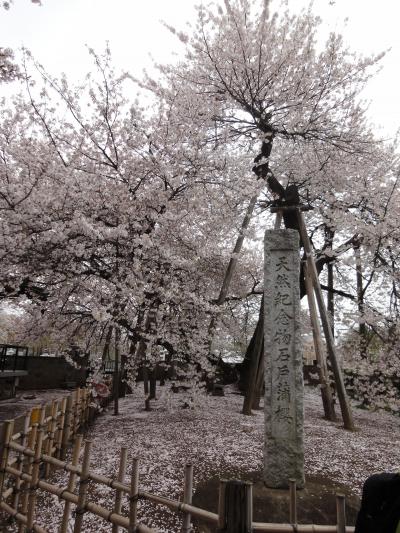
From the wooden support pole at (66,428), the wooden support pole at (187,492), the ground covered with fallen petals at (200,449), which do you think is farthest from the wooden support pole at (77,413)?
the wooden support pole at (187,492)

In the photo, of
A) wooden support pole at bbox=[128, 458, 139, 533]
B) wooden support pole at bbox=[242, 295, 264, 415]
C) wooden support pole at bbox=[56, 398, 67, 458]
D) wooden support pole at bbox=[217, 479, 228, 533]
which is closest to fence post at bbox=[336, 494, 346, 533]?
wooden support pole at bbox=[217, 479, 228, 533]

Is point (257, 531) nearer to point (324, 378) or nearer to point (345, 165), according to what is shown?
point (324, 378)

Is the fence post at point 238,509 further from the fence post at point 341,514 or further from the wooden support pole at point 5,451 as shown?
the wooden support pole at point 5,451

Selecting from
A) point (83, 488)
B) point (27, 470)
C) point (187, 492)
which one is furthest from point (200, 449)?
point (187, 492)

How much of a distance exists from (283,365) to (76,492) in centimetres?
326

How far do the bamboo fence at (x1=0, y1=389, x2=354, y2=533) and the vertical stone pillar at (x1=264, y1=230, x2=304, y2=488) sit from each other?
125 centimetres

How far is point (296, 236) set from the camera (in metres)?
5.87

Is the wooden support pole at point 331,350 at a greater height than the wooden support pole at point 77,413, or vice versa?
the wooden support pole at point 331,350

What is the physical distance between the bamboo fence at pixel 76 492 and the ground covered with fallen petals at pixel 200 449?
56 cm

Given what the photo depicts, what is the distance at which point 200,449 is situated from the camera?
263 inches

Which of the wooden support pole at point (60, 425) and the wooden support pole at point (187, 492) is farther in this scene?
the wooden support pole at point (60, 425)

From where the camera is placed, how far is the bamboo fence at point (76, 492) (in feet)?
7.20

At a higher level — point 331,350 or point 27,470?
→ point 331,350

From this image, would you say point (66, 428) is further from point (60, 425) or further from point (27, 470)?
point (27, 470)
